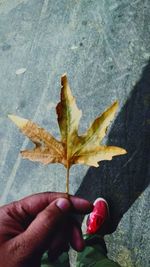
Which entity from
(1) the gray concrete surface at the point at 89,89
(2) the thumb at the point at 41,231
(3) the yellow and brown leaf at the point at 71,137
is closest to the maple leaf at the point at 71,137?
(3) the yellow and brown leaf at the point at 71,137

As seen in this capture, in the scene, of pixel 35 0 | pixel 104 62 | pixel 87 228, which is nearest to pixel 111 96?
pixel 104 62


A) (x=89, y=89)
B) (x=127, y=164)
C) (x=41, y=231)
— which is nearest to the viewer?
(x=41, y=231)

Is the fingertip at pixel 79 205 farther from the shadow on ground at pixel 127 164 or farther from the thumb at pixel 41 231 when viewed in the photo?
the shadow on ground at pixel 127 164

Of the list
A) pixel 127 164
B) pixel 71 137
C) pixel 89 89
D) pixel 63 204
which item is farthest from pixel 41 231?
pixel 89 89

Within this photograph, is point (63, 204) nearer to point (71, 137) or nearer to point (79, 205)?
point (79, 205)

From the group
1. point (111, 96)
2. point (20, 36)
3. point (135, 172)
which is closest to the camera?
point (135, 172)

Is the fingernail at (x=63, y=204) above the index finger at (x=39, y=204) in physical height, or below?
above

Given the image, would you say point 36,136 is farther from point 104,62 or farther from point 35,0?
point 35,0
